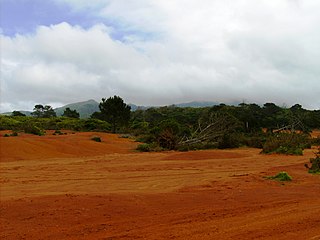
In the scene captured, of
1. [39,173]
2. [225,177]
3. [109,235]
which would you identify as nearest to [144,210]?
[109,235]

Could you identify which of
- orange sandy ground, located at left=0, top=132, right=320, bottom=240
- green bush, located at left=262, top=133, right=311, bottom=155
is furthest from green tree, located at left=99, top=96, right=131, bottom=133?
orange sandy ground, located at left=0, top=132, right=320, bottom=240

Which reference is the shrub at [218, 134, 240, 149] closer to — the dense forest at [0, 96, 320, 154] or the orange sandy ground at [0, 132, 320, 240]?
the dense forest at [0, 96, 320, 154]

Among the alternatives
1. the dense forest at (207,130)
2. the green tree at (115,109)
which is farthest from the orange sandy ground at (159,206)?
the green tree at (115,109)

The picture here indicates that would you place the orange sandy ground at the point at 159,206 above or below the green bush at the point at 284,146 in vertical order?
below

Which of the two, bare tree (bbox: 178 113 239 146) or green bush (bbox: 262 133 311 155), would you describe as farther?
bare tree (bbox: 178 113 239 146)

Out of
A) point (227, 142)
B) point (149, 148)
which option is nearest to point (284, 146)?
point (227, 142)

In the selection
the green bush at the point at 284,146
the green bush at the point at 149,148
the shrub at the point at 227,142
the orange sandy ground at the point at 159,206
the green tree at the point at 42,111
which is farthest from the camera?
the green tree at the point at 42,111

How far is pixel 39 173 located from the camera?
15.6 metres

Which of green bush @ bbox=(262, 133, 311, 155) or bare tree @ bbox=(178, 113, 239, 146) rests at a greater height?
bare tree @ bbox=(178, 113, 239, 146)

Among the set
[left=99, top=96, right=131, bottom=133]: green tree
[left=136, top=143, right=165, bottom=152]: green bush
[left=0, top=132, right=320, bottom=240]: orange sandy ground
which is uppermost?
[left=99, top=96, right=131, bottom=133]: green tree

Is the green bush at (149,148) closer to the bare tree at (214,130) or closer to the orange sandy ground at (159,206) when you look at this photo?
the bare tree at (214,130)

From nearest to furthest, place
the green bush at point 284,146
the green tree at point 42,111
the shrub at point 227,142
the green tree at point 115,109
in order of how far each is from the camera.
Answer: the green bush at point 284,146, the shrub at point 227,142, the green tree at point 115,109, the green tree at point 42,111

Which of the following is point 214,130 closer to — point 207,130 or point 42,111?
point 207,130

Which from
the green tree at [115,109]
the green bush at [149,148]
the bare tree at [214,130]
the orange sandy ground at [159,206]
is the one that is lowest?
the orange sandy ground at [159,206]
